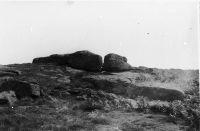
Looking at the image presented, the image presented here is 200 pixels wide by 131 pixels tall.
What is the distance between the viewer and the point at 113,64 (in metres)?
25.4

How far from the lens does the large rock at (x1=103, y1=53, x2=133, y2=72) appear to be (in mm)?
25105

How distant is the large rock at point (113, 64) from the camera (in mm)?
25105

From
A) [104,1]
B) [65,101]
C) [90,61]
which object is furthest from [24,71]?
[104,1]

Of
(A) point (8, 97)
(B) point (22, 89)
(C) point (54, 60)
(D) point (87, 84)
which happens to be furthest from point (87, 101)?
(C) point (54, 60)

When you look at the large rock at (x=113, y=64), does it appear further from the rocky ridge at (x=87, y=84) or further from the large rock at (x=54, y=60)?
the large rock at (x=54, y=60)

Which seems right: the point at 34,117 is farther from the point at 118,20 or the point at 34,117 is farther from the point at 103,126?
the point at 118,20

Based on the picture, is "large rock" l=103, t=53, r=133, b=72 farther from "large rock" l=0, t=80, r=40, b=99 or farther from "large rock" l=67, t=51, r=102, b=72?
"large rock" l=0, t=80, r=40, b=99

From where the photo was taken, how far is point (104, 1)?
17359 millimetres

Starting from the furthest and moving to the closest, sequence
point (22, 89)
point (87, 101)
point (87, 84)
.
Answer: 1. point (87, 84)
2. point (22, 89)
3. point (87, 101)

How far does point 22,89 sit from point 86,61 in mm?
6849

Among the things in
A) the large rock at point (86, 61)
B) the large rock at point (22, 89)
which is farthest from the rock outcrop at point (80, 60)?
the large rock at point (22, 89)

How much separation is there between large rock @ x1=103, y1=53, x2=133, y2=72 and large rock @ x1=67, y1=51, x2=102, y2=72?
48cm

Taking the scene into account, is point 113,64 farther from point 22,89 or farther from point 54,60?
point 22,89

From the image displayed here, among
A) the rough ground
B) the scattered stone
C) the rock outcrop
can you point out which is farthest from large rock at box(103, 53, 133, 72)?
the scattered stone
